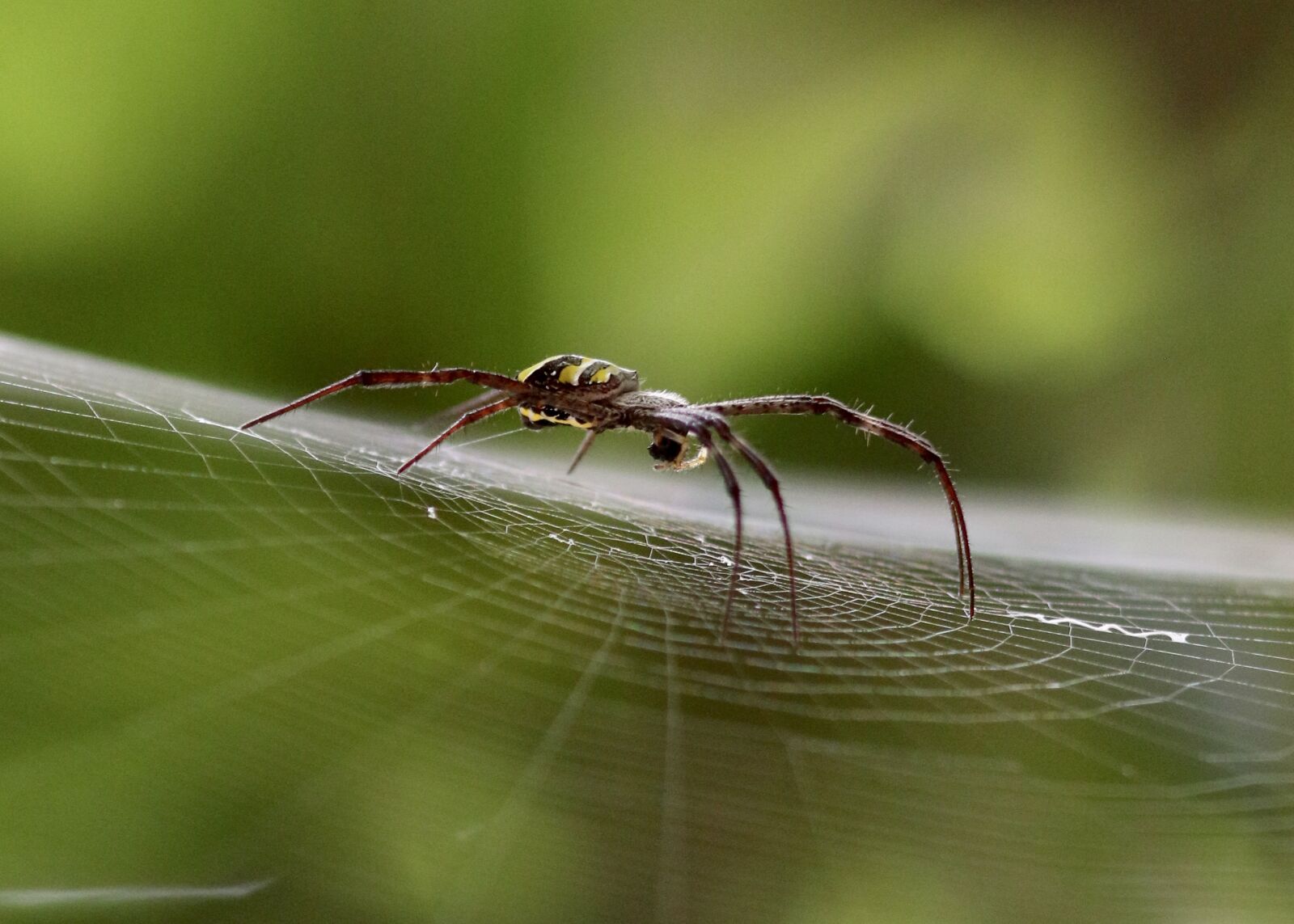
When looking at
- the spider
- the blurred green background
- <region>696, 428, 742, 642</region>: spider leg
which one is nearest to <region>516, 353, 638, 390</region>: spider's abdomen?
the spider

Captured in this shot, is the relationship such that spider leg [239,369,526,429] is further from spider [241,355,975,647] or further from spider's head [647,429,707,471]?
spider's head [647,429,707,471]

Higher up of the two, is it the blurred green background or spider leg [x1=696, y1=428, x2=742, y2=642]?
the blurred green background

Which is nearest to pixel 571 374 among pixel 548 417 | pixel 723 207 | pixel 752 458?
pixel 548 417

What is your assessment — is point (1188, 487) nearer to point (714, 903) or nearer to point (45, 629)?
point (714, 903)

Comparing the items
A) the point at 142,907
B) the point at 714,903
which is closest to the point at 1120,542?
the point at 714,903

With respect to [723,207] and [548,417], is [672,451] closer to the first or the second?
[548,417]
